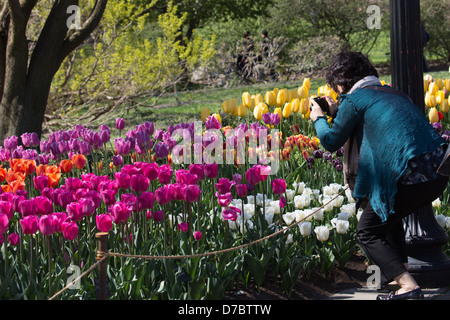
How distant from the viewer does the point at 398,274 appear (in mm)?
3367

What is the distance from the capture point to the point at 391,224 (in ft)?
11.2

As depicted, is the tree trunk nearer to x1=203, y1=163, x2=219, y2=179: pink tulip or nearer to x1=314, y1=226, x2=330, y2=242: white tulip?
x1=203, y1=163, x2=219, y2=179: pink tulip

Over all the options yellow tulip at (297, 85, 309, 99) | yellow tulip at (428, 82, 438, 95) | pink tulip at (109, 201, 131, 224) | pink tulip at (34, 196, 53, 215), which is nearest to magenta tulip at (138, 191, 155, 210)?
pink tulip at (109, 201, 131, 224)

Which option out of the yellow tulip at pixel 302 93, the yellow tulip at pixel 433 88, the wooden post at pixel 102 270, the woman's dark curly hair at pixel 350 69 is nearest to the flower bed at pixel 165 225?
the wooden post at pixel 102 270

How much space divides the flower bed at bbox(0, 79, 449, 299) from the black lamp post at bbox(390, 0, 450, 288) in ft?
1.12

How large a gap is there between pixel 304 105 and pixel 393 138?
9.32ft

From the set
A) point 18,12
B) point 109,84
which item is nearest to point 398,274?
point 18,12

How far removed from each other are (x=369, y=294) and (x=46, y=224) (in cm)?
179

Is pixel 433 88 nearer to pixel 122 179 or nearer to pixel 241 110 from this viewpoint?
pixel 241 110

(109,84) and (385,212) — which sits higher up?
(109,84)

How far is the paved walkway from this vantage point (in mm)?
3551
